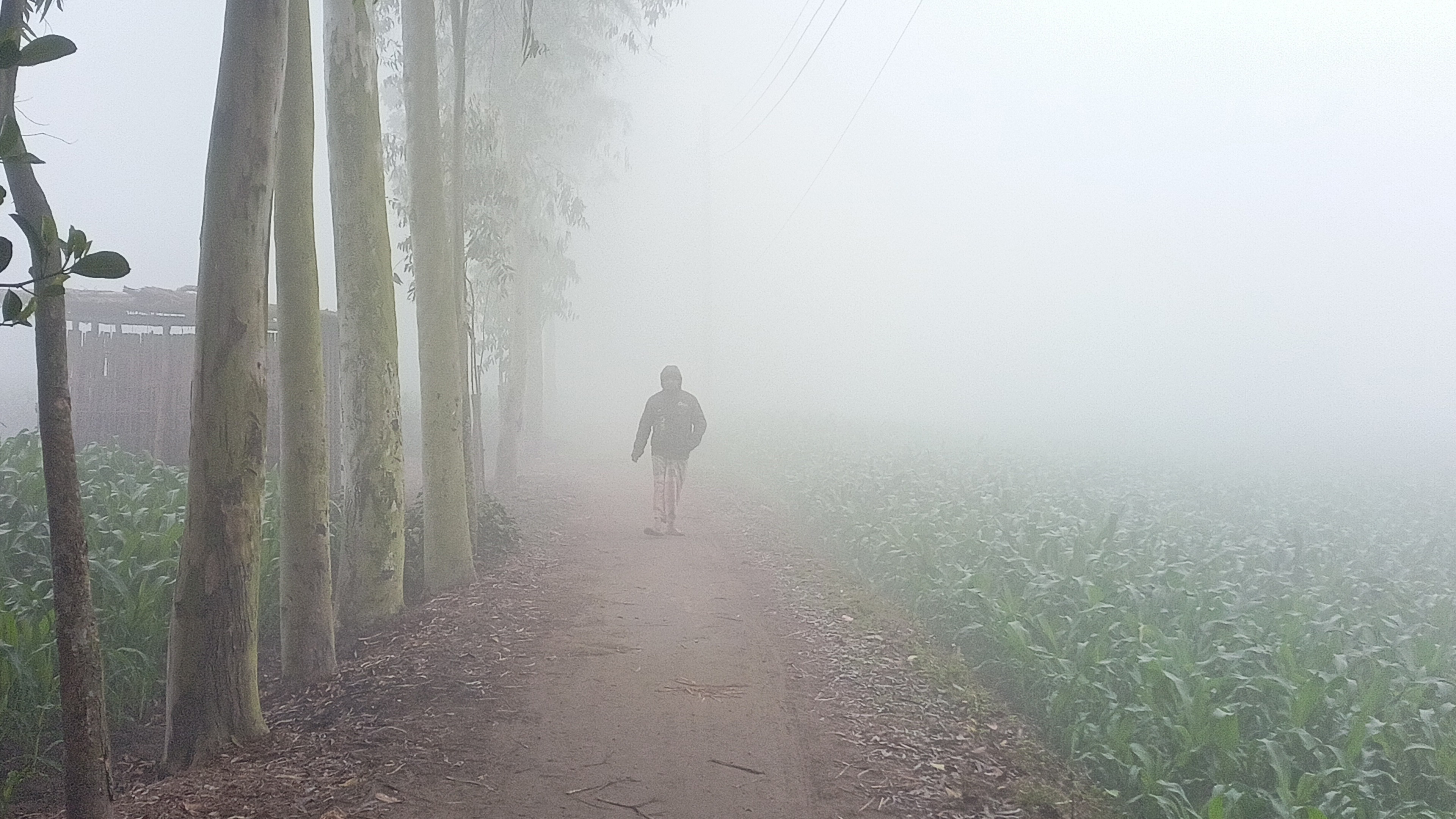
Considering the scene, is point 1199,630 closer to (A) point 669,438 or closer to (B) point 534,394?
(A) point 669,438

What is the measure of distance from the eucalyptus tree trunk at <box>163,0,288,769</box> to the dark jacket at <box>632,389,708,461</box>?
676 centimetres

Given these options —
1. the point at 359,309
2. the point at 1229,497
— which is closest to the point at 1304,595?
the point at 1229,497

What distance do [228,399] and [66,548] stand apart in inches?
56.8

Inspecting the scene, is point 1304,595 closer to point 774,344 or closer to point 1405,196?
point 774,344

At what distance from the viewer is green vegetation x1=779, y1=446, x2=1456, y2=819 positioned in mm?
4875

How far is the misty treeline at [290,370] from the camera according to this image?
9.56 feet

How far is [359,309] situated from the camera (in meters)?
6.43

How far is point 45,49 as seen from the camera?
230cm

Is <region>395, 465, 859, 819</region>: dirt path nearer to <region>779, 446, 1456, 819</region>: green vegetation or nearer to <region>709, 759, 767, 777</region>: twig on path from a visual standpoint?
<region>709, 759, 767, 777</region>: twig on path

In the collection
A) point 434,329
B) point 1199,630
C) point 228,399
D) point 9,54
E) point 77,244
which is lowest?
point 1199,630

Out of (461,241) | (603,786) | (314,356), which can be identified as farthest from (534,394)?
(603,786)

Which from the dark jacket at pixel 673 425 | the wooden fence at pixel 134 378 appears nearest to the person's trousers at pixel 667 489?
the dark jacket at pixel 673 425

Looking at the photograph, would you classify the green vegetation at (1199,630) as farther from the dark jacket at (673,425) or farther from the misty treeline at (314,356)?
the misty treeline at (314,356)

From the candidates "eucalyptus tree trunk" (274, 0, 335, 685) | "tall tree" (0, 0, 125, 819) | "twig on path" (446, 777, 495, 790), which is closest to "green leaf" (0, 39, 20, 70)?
"tall tree" (0, 0, 125, 819)
